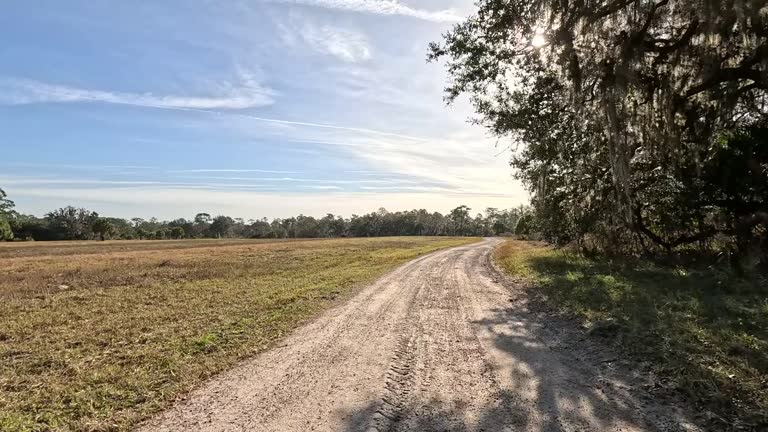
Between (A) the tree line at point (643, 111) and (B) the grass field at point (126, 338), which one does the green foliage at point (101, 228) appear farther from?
(A) the tree line at point (643, 111)

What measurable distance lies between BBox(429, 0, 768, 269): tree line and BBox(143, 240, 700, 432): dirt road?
244 inches

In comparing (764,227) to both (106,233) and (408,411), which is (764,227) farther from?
(106,233)

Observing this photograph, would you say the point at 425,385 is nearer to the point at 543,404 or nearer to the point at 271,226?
the point at 543,404

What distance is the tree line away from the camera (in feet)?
30.9

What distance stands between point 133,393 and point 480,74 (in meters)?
11.4

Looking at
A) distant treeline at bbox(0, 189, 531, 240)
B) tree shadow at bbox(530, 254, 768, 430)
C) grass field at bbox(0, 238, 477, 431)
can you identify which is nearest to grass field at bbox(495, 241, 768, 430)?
tree shadow at bbox(530, 254, 768, 430)

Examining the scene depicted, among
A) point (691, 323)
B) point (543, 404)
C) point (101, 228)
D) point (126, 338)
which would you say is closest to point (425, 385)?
point (543, 404)

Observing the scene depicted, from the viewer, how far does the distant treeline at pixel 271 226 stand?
9581 centimetres

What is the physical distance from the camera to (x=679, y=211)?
15.0m

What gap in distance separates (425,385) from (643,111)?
10121mm

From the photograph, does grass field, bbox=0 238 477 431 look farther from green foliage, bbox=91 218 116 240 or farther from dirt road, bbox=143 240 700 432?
green foliage, bbox=91 218 116 240

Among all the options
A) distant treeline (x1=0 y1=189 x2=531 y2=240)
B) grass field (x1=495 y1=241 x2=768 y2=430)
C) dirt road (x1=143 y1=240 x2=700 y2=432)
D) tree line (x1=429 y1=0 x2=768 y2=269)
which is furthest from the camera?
distant treeline (x1=0 y1=189 x2=531 y2=240)

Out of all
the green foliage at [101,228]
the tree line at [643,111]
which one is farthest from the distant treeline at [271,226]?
the tree line at [643,111]

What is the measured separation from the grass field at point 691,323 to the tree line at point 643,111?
2.32 m
